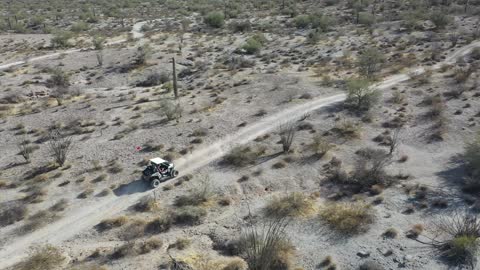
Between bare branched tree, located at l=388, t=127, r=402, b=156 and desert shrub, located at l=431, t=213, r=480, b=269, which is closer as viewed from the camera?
desert shrub, located at l=431, t=213, r=480, b=269

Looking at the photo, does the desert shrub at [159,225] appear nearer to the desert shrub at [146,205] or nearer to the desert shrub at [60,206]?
the desert shrub at [146,205]

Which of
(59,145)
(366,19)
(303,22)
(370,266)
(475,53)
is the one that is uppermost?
(366,19)

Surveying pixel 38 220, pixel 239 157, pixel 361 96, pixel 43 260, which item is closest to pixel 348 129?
pixel 361 96

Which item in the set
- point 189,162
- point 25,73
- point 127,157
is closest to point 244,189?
point 189,162

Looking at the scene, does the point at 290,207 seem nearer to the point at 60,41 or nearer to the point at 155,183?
the point at 155,183

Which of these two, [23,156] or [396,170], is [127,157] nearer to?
[23,156]

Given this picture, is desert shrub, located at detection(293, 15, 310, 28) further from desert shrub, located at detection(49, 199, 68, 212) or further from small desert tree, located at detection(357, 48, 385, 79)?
desert shrub, located at detection(49, 199, 68, 212)

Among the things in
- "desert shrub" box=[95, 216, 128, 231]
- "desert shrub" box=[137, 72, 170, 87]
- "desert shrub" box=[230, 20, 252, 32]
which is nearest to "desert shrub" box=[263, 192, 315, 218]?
"desert shrub" box=[95, 216, 128, 231]
